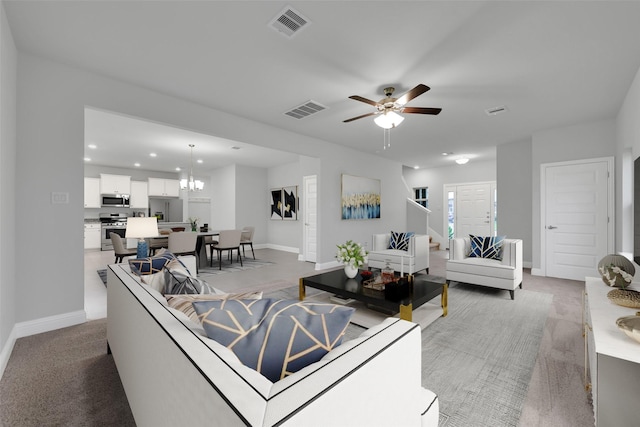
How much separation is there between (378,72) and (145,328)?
9.91ft

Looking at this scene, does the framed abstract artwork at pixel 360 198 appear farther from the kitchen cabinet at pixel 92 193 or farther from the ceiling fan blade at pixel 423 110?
the kitchen cabinet at pixel 92 193

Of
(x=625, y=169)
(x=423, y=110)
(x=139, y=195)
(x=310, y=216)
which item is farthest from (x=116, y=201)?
(x=625, y=169)

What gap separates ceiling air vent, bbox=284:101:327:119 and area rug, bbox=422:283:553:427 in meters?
3.10

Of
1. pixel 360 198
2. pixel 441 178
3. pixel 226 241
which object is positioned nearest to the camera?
pixel 226 241

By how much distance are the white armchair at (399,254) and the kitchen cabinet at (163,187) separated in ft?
24.5

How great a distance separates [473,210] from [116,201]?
1077 cm

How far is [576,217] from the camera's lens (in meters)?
4.59

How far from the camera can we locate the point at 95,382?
1.86 metres

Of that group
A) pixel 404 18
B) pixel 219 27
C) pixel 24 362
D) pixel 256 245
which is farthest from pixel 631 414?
pixel 256 245

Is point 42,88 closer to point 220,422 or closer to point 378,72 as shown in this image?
point 378,72

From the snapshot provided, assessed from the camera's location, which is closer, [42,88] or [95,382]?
[95,382]

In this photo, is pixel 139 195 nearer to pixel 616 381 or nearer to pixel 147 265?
pixel 147 265

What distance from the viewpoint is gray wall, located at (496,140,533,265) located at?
225 inches

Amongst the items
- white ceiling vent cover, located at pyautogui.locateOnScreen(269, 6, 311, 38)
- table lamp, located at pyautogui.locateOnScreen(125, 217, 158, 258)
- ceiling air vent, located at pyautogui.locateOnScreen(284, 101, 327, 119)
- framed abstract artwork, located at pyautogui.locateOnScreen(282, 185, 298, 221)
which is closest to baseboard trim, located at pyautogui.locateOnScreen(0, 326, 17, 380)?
table lamp, located at pyautogui.locateOnScreen(125, 217, 158, 258)
